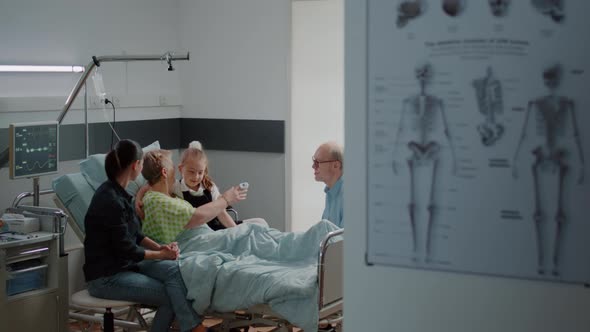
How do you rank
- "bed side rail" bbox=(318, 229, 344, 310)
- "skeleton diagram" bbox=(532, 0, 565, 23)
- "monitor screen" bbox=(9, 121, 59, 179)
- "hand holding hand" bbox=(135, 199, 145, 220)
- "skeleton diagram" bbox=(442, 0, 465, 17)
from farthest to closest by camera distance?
"hand holding hand" bbox=(135, 199, 145, 220), "monitor screen" bbox=(9, 121, 59, 179), "bed side rail" bbox=(318, 229, 344, 310), "skeleton diagram" bbox=(442, 0, 465, 17), "skeleton diagram" bbox=(532, 0, 565, 23)

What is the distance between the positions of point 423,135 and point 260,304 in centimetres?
215

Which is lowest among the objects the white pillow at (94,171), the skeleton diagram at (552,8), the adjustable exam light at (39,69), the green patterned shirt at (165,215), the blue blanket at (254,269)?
the blue blanket at (254,269)

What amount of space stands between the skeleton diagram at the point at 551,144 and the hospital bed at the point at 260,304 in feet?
6.30

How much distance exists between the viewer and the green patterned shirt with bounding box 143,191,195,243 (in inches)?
181

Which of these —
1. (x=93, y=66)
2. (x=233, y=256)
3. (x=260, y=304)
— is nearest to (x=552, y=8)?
(x=260, y=304)

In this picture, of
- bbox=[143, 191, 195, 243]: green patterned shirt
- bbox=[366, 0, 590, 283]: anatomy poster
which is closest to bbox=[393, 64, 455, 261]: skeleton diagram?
bbox=[366, 0, 590, 283]: anatomy poster

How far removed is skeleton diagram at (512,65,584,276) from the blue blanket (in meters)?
2.02

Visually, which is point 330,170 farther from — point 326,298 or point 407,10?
point 407,10

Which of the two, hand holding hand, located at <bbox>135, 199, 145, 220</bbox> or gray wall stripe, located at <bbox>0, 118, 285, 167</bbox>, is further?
gray wall stripe, located at <bbox>0, 118, 285, 167</bbox>

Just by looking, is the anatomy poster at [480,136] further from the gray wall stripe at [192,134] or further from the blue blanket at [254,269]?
the gray wall stripe at [192,134]

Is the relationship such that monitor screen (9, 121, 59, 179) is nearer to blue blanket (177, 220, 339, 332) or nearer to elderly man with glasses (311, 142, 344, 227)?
blue blanket (177, 220, 339, 332)

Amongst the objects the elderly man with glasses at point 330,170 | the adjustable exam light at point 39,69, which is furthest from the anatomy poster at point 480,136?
the adjustable exam light at point 39,69

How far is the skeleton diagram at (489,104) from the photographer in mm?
2082

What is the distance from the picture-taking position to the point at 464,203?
213 cm
